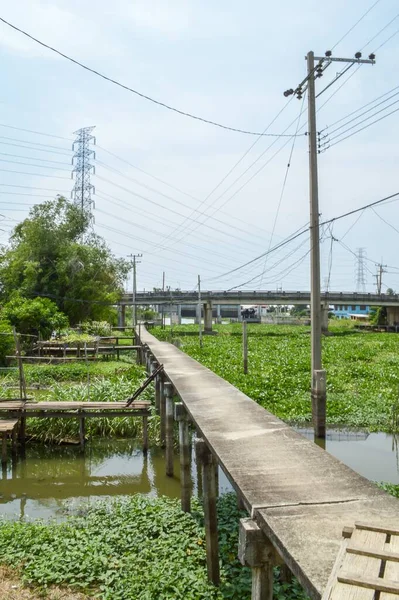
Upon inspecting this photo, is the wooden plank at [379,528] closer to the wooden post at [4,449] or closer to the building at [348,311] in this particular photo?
the wooden post at [4,449]

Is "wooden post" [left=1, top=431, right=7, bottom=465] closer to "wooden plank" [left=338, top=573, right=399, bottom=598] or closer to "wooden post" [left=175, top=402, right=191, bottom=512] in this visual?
"wooden post" [left=175, top=402, right=191, bottom=512]

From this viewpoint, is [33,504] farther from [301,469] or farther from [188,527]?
[301,469]

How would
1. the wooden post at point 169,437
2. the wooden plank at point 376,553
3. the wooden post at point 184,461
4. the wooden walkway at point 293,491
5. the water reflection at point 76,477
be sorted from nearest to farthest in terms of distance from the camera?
the wooden plank at point 376,553 → the wooden walkway at point 293,491 → the wooden post at point 184,461 → the water reflection at point 76,477 → the wooden post at point 169,437

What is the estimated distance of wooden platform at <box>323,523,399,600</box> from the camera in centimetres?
333

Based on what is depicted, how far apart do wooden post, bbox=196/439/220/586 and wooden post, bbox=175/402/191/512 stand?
1.83 m

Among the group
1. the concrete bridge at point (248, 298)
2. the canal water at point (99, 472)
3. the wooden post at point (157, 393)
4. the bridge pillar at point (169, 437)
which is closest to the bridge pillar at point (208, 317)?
the concrete bridge at point (248, 298)

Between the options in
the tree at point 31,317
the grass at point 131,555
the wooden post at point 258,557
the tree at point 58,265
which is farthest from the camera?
the tree at point 58,265

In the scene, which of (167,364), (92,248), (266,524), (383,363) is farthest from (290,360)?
(92,248)

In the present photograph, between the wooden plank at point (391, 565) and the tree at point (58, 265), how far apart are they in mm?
37990

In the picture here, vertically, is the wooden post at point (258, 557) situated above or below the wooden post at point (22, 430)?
above

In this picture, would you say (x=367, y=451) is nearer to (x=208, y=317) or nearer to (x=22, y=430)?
(x=22, y=430)

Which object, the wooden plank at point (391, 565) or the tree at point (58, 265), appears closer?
the wooden plank at point (391, 565)

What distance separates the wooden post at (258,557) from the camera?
467 centimetres

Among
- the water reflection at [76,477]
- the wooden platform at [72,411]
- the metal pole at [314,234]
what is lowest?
the water reflection at [76,477]
